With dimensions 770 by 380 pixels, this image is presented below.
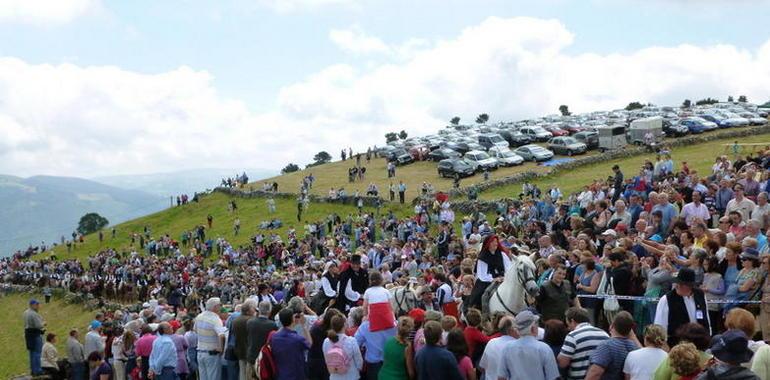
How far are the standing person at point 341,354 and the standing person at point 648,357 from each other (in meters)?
3.52

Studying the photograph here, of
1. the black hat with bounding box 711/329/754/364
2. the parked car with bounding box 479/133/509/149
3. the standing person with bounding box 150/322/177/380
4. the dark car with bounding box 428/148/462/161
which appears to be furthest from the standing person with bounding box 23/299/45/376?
the parked car with bounding box 479/133/509/149

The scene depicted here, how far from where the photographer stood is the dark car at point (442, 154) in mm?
61450

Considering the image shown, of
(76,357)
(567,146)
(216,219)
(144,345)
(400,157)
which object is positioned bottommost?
(76,357)

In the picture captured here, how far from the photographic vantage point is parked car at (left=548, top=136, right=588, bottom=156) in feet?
181

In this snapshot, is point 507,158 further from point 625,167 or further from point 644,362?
point 644,362

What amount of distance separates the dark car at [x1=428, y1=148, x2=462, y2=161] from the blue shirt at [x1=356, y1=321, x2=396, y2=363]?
166 ft

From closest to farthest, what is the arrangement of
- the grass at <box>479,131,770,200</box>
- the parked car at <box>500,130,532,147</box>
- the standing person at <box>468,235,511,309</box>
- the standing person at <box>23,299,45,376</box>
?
1. the standing person at <box>468,235,511,309</box>
2. the standing person at <box>23,299,45,376</box>
3. the grass at <box>479,131,770,200</box>
4. the parked car at <box>500,130,532,147</box>

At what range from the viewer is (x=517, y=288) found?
10195 mm

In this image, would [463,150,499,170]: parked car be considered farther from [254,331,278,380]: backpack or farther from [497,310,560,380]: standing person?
[497,310,560,380]: standing person

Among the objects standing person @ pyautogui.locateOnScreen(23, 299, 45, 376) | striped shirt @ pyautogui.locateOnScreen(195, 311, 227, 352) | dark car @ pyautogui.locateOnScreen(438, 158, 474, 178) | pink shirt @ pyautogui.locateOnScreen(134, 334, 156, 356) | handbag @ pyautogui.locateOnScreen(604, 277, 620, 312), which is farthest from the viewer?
dark car @ pyautogui.locateOnScreen(438, 158, 474, 178)

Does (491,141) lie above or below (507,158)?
above

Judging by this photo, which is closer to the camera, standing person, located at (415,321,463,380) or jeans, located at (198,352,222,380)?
standing person, located at (415,321,463,380)

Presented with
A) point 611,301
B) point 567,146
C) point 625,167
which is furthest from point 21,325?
point 611,301

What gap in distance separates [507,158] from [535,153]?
2006 mm
